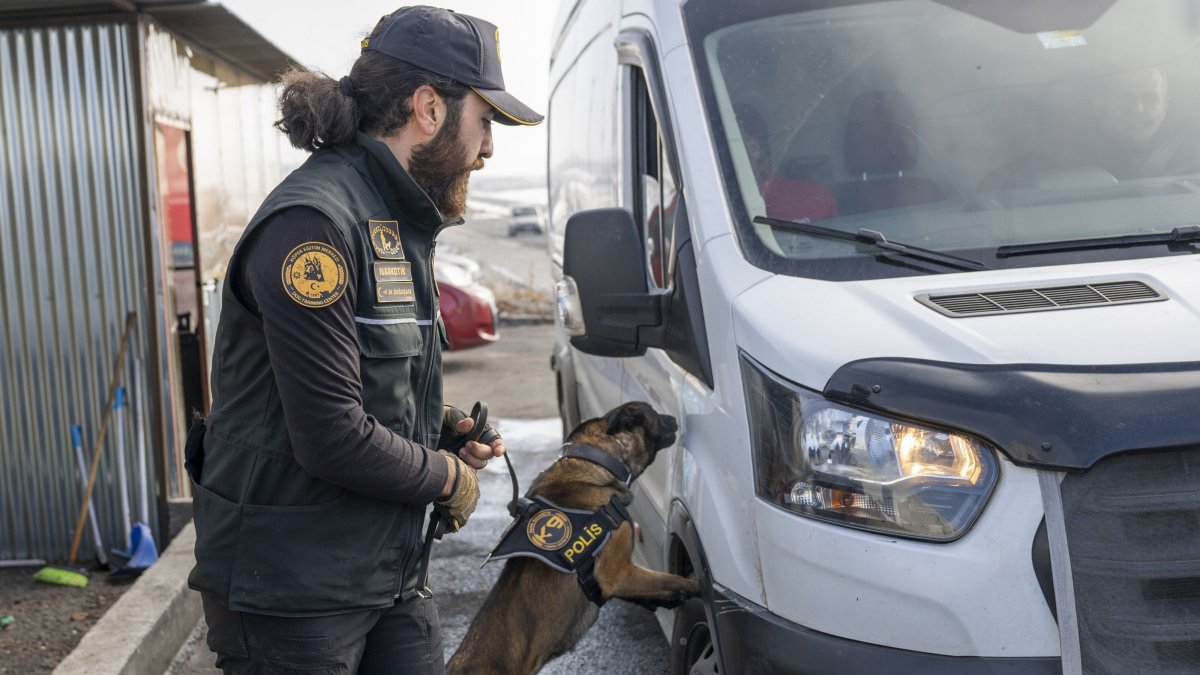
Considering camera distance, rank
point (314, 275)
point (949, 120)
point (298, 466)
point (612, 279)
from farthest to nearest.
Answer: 1. point (949, 120)
2. point (612, 279)
3. point (298, 466)
4. point (314, 275)

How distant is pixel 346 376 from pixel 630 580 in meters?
1.32

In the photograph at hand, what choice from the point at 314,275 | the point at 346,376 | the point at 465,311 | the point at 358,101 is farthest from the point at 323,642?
the point at 465,311

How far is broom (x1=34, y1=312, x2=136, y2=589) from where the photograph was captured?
5555mm

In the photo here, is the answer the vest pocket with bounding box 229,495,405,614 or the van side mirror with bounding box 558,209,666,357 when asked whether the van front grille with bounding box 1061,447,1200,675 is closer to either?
the van side mirror with bounding box 558,209,666,357

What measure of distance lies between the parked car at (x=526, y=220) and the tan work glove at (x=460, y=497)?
37.4 metres

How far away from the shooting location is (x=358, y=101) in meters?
2.29

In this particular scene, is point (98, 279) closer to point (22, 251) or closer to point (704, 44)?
point (22, 251)

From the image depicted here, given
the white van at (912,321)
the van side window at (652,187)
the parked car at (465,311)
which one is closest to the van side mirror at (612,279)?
the white van at (912,321)

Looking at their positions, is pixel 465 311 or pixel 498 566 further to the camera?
pixel 465 311

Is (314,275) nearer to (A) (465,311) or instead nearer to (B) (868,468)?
(B) (868,468)

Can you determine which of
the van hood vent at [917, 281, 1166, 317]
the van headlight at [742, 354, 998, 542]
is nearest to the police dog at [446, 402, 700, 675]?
the van headlight at [742, 354, 998, 542]

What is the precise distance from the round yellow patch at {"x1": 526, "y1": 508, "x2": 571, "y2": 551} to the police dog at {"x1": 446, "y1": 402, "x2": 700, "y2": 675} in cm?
12

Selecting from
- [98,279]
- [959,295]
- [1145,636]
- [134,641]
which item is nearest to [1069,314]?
[959,295]

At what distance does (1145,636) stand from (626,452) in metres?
1.53
